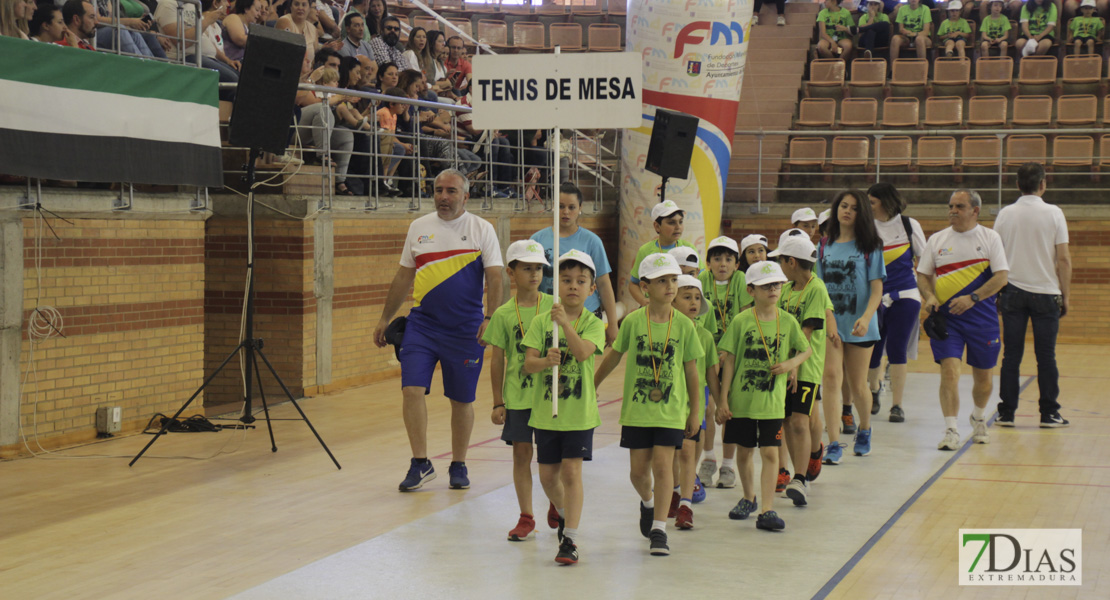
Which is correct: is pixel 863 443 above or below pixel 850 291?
below

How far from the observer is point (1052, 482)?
7.84m

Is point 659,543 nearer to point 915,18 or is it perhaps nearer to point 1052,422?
point 1052,422

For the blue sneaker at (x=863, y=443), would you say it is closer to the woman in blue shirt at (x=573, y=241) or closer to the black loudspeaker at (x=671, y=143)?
the woman in blue shirt at (x=573, y=241)

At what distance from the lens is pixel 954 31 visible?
21734 mm

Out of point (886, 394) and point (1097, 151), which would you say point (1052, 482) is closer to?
point (886, 394)

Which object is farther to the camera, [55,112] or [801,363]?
[55,112]

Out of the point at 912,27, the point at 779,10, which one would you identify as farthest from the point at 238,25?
the point at 779,10

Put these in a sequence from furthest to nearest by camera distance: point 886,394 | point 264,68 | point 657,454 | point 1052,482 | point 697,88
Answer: point 697,88 → point 886,394 → point 264,68 → point 1052,482 → point 657,454

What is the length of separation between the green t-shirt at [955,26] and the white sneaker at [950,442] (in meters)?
14.8

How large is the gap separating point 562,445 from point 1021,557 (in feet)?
8.28

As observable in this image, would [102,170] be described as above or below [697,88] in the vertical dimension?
below

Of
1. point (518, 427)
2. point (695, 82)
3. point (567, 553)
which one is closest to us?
Answer: point (567, 553)

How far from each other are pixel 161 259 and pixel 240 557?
15.2ft

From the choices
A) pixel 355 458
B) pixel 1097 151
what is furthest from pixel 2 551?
pixel 1097 151
